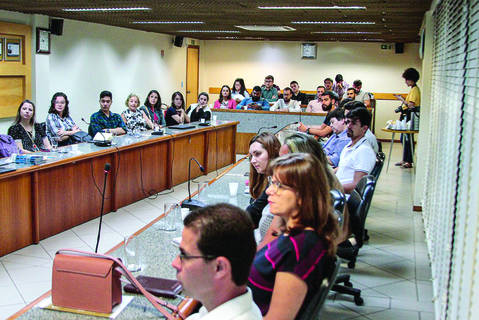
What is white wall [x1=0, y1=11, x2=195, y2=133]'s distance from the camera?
9.42 m

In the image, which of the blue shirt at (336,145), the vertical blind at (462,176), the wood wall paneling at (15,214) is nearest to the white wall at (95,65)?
the wood wall paneling at (15,214)

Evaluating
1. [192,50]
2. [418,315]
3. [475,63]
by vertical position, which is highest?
[192,50]

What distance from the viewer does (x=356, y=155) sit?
4.70m

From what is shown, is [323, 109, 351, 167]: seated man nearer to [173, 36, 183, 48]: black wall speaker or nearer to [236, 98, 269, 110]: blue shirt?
[236, 98, 269, 110]: blue shirt

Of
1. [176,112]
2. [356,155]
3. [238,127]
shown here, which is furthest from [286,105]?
[356,155]

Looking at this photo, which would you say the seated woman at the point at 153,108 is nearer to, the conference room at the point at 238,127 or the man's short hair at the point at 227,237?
the conference room at the point at 238,127

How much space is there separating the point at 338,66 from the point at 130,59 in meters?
5.76

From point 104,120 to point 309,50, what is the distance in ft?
29.4

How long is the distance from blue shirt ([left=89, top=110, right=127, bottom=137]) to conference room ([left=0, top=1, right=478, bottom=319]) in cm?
55

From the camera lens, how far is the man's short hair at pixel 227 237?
146 cm

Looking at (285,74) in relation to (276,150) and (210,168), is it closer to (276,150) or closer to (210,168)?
(210,168)

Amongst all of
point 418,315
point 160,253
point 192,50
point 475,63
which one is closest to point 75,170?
point 160,253

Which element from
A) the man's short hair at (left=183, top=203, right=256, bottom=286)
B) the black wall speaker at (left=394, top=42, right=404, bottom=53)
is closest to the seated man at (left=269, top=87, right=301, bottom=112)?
the black wall speaker at (left=394, top=42, right=404, bottom=53)

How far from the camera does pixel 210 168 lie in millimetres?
9031
